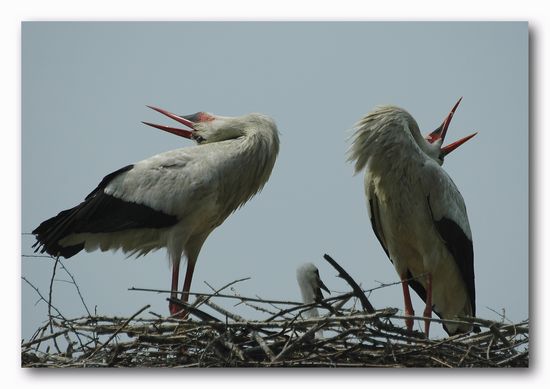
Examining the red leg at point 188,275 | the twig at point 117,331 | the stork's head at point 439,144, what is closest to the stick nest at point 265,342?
the twig at point 117,331

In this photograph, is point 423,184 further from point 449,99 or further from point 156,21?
point 156,21

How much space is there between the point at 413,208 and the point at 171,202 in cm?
96

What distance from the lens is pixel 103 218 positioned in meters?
3.94

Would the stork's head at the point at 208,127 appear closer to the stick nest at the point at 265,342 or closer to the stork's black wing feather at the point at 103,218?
the stork's black wing feather at the point at 103,218

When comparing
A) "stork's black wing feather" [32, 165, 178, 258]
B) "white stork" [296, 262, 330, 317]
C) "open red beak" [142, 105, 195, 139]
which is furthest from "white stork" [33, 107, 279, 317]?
"white stork" [296, 262, 330, 317]

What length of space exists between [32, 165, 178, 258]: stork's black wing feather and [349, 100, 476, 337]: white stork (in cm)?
83

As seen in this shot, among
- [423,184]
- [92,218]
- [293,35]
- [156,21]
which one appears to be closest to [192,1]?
[156,21]

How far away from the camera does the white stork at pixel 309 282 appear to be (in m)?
3.85

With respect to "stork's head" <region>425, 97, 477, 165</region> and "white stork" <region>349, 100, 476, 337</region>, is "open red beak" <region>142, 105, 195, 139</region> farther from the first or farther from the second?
"stork's head" <region>425, 97, 477, 165</region>

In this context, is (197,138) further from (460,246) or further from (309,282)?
(460,246)

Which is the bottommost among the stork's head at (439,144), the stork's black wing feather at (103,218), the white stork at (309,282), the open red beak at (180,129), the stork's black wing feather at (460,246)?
the white stork at (309,282)

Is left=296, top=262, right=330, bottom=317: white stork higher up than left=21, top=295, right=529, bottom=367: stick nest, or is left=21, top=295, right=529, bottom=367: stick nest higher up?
left=296, top=262, right=330, bottom=317: white stork

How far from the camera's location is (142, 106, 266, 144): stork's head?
13.8ft

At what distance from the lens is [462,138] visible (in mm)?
4137
